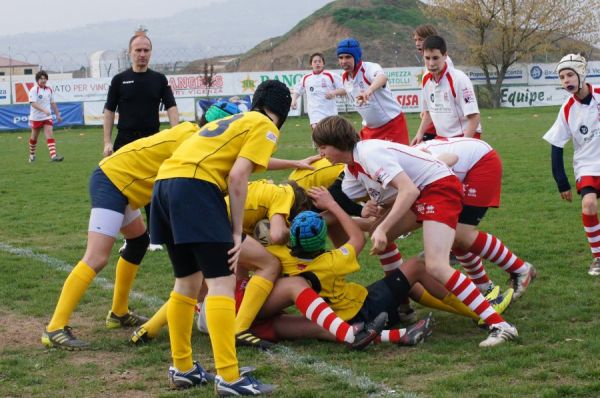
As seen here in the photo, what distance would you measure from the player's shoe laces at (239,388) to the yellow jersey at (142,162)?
1.70 m

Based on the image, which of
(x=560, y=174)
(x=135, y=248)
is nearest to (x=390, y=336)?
(x=135, y=248)

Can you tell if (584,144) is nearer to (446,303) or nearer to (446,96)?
(446,96)

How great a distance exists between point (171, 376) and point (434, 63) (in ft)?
14.4

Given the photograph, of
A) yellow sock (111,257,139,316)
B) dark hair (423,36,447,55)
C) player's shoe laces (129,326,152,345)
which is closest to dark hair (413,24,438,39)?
dark hair (423,36,447,55)

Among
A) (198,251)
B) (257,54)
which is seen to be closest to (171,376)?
(198,251)

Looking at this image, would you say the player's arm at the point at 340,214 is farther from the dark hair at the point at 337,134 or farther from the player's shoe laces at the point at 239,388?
the player's shoe laces at the point at 239,388

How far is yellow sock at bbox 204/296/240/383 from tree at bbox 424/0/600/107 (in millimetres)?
37627

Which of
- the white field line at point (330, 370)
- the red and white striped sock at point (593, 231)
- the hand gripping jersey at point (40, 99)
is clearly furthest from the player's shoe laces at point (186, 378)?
the hand gripping jersey at point (40, 99)

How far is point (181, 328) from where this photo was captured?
16.4ft

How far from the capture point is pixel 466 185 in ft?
21.4

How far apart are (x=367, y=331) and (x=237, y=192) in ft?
4.62

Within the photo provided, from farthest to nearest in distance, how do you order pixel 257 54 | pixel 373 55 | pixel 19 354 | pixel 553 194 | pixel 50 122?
1. pixel 257 54
2. pixel 373 55
3. pixel 50 122
4. pixel 553 194
5. pixel 19 354

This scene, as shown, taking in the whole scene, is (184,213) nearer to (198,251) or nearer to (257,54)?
(198,251)

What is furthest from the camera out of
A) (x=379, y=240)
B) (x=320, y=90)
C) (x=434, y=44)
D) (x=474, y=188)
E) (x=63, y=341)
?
(x=320, y=90)
